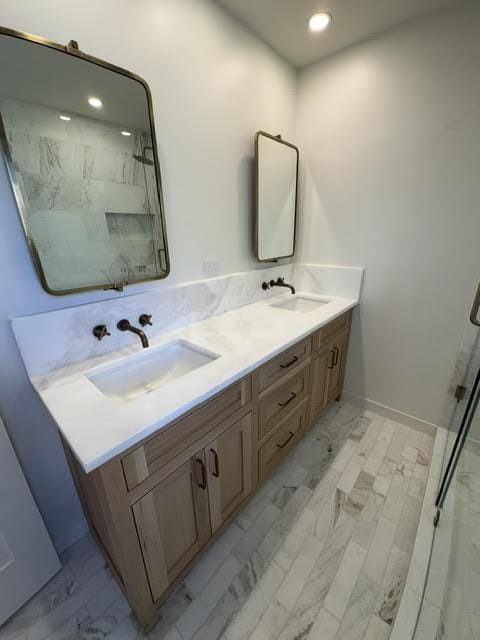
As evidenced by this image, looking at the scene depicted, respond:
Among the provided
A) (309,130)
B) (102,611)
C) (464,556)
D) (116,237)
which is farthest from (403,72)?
(102,611)

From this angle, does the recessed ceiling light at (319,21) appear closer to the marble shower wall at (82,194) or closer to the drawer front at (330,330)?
the marble shower wall at (82,194)

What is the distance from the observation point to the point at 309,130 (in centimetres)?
188

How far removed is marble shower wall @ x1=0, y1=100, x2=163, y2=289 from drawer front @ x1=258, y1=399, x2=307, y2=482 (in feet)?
3.51

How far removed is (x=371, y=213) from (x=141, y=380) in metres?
1.76

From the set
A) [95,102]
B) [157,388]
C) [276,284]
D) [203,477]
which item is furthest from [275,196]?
[203,477]

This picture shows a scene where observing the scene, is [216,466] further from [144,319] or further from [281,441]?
[144,319]

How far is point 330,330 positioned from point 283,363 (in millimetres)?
574

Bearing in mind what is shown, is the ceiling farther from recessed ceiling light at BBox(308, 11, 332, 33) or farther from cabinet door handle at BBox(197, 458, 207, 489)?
cabinet door handle at BBox(197, 458, 207, 489)

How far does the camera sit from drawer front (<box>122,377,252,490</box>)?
0.75m

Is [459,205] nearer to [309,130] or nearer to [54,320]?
[309,130]

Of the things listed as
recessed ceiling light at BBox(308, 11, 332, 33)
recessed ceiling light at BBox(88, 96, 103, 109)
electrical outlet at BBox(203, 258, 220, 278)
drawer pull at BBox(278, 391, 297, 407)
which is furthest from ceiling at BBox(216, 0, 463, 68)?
drawer pull at BBox(278, 391, 297, 407)

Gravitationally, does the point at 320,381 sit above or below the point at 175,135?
below

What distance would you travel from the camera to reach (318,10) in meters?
1.32

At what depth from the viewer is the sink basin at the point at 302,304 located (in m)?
1.99
